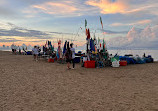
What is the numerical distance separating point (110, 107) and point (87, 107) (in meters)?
0.63

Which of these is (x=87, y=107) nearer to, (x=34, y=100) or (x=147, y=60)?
(x=34, y=100)

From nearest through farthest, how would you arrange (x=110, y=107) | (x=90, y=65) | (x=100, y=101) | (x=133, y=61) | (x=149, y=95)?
(x=110, y=107) → (x=100, y=101) → (x=149, y=95) → (x=90, y=65) → (x=133, y=61)

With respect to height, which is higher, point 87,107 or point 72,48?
point 72,48

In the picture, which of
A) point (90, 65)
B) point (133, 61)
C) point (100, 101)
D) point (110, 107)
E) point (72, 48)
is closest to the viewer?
point (110, 107)

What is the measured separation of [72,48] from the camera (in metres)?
10.6

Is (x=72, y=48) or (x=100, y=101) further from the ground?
(x=72, y=48)

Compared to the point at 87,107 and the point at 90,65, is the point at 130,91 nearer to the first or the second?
the point at 87,107

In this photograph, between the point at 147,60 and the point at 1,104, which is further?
the point at 147,60

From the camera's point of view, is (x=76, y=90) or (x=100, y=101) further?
(x=76, y=90)

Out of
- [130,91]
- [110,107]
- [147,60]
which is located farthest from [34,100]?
[147,60]

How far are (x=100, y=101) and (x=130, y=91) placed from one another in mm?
1657

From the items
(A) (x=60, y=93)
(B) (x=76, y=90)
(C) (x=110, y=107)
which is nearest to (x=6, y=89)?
(A) (x=60, y=93)

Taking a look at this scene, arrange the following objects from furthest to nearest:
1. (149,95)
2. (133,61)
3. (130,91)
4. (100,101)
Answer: (133,61) → (130,91) → (149,95) → (100,101)

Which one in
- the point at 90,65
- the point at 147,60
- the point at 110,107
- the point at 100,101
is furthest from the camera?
the point at 147,60
